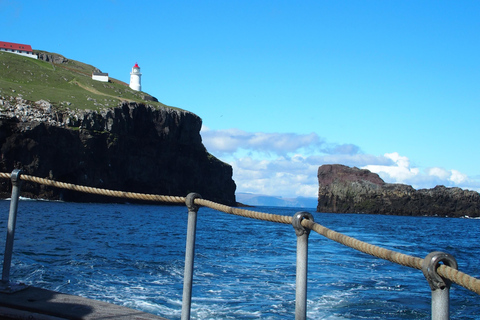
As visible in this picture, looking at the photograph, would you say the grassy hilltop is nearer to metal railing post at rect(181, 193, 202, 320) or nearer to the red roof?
the red roof

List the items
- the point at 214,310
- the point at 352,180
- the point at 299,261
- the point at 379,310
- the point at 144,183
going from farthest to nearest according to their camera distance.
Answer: the point at 352,180 → the point at 144,183 → the point at 379,310 → the point at 214,310 → the point at 299,261

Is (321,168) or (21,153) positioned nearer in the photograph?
(21,153)

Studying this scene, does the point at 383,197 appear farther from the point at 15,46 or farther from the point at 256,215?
the point at 15,46

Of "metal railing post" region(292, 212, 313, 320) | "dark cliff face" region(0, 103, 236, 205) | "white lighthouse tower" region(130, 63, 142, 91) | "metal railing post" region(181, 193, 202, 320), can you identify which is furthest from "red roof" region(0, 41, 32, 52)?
"metal railing post" region(292, 212, 313, 320)

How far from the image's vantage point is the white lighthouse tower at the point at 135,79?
451ft

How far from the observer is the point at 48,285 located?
32.5 feet

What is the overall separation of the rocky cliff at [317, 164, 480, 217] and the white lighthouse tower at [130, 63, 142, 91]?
199 ft

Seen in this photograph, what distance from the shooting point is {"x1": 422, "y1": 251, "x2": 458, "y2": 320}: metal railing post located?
1.81m

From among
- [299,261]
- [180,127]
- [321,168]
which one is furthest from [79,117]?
[299,261]

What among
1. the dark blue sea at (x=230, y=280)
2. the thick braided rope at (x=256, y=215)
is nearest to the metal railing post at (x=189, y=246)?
the thick braided rope at (x=256, y=215)

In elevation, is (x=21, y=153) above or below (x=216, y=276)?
above

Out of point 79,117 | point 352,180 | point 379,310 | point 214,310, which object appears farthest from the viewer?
point 352,180

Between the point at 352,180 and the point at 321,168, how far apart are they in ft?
34.0

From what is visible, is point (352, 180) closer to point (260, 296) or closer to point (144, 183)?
point (144, 183)
